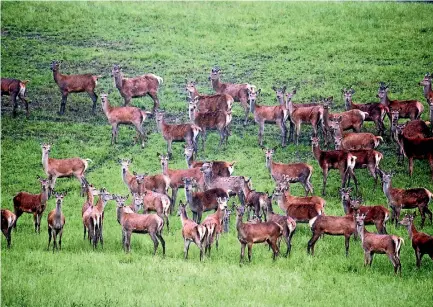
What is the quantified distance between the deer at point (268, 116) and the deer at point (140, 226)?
6043mm

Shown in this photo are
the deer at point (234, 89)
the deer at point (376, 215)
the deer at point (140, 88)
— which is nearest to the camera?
the deer at point (376, 215)

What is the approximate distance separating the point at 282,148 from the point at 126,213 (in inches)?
242

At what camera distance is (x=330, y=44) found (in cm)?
2934

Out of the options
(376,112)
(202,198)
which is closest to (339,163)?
(376,112)

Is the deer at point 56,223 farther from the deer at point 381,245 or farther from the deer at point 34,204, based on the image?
the deer at point 381,245

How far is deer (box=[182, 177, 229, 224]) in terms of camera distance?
18219mm

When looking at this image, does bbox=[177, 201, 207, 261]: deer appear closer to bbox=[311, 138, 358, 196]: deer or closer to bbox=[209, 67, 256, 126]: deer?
bbox=[311, 138, 358, 196]: deer

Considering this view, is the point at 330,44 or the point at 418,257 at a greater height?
the point at 330,44

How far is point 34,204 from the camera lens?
18188 mm

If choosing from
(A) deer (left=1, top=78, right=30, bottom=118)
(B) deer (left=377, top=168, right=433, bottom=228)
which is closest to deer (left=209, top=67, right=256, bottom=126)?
(A) deer (left=1, top=78, right=30, bottom=118)

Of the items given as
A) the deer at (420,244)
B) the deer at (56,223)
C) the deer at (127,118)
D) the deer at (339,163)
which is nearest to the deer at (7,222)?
the deer at (56,223)

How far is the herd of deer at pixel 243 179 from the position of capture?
1675 cm

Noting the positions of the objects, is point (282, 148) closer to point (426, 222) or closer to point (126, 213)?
point (426, 222)

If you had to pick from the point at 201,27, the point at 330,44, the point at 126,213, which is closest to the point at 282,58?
the point at 330,44
